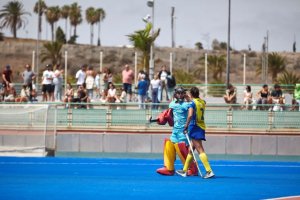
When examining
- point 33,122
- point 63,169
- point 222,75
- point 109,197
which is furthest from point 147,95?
point 222,75

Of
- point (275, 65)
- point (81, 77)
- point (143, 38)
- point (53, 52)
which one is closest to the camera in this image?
point (81, 77)

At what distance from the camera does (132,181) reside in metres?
17.9

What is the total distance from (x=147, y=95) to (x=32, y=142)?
935 centimetres

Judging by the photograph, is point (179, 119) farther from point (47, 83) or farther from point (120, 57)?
point (120, 57)

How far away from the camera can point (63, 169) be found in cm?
2128

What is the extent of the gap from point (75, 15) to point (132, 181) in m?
118

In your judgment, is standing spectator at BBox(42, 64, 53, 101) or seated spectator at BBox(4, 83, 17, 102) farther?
standing spectator at BBox(42, 64, 53, 101)

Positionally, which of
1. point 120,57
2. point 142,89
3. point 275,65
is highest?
point 120,57

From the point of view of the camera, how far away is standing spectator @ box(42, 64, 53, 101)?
117 feet

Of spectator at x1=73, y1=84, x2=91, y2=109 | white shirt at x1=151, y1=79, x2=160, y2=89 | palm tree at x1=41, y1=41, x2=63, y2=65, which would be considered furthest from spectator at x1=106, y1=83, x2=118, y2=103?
palm tree at x1=41, y1=41, x2=63, y2=65

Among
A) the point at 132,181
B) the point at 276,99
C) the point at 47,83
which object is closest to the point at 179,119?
the point at 132,181

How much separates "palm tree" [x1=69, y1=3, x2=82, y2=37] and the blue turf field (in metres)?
111

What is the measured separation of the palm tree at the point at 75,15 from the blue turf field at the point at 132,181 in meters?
111

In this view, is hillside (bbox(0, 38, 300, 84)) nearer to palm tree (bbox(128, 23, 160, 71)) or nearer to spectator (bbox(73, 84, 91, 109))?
palm tree (bbox(128, 23, 160, 71))
